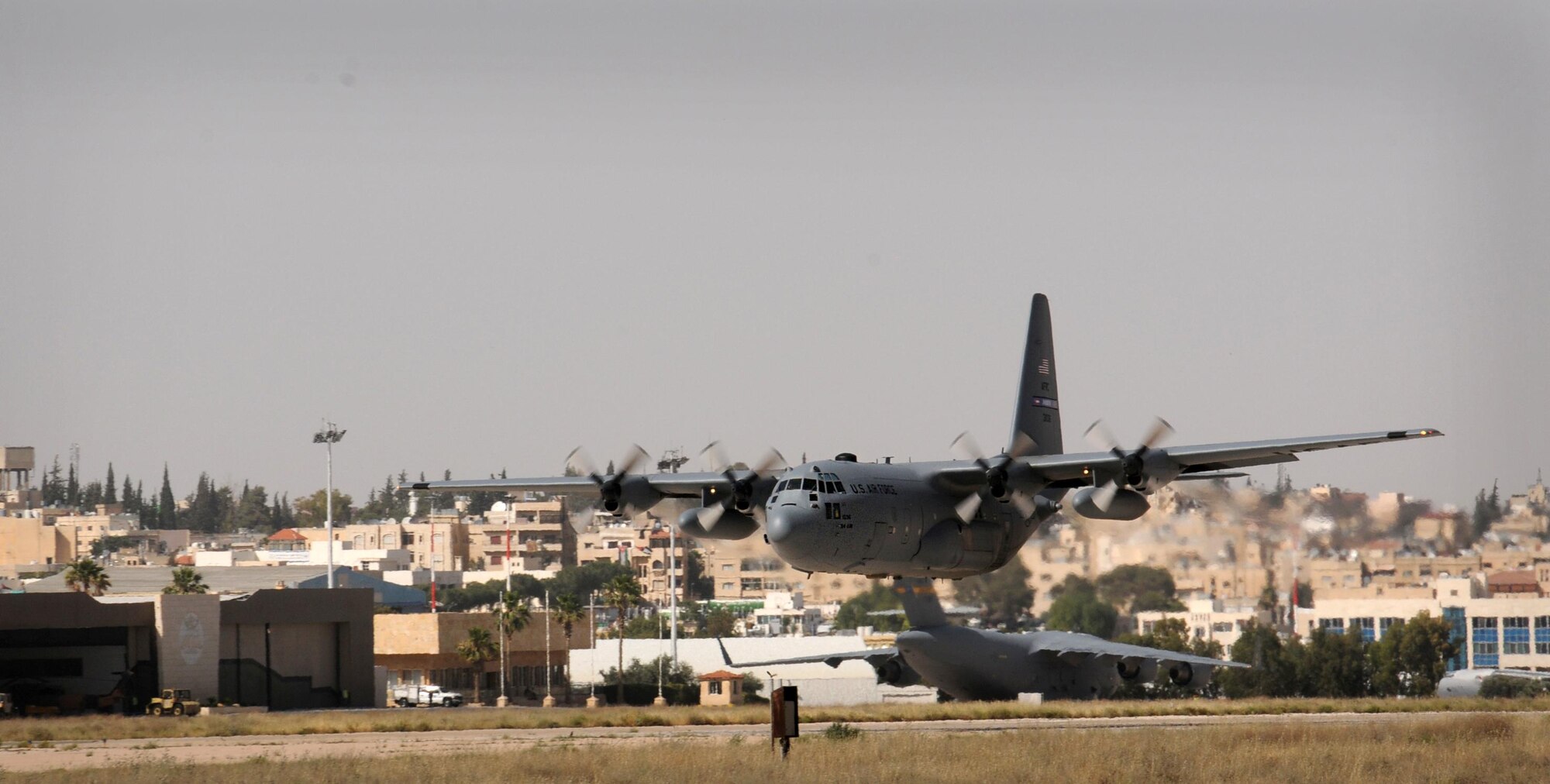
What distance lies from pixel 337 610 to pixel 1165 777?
179ft

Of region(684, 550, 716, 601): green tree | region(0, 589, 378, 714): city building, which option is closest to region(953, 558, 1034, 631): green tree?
region(0, 589, 378, 714): city building

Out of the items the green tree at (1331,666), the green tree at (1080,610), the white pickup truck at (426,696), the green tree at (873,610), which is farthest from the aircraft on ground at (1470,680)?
the white pickup truck at (426,696)

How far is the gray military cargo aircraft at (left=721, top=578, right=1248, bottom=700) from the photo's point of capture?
66.5 meters

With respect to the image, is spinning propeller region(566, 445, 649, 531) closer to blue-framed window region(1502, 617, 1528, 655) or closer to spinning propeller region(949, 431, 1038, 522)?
spinning propeller region(949, 431, 1038, 522)

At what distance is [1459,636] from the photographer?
84.8 meters

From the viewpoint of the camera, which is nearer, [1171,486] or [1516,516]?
[1171,486]

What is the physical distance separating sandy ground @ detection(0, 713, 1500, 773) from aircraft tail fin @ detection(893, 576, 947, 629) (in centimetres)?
1627

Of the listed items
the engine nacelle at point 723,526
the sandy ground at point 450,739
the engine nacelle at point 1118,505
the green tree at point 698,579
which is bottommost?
the green tree at point 698,579

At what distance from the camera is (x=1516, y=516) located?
74062 millimetres

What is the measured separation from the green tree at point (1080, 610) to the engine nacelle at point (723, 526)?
29192 mm

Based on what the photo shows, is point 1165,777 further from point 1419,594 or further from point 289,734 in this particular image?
point 1419,594

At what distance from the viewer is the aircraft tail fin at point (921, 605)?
68.4 m

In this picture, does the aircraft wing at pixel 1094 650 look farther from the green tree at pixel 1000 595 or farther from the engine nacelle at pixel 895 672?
the green tree at pixel 1000 595

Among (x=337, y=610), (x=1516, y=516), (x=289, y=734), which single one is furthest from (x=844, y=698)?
(x=289, y=734)
